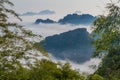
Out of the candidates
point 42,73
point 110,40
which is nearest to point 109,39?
point 110,40

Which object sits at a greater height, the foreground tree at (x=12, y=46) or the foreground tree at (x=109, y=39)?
the foreground tree at (x=109, y=39)

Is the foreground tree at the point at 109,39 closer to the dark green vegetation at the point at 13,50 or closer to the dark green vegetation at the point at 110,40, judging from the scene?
the dark green vegetation at the point at 110,40

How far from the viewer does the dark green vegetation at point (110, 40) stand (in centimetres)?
2534

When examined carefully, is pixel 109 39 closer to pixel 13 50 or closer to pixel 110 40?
pixel 110 40

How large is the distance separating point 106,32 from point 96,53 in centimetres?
263

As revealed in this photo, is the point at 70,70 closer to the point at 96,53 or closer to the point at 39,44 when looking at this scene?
the point at 39,44

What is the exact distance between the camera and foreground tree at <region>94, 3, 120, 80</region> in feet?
83.1

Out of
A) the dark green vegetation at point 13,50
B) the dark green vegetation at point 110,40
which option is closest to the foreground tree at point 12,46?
the dark green vegetation at point 13,50

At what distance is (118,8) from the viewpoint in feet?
82.0

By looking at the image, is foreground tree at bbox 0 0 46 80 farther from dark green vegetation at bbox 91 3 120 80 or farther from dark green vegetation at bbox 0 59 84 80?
dark green vegetation at bbox 91 3 120 80

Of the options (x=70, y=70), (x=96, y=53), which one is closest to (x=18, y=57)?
(x=70, y=70)

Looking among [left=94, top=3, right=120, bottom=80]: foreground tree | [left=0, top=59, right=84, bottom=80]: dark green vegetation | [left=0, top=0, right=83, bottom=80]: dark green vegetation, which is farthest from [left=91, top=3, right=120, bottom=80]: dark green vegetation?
[left=0, top=0, right=83, bottom=80]: dark green vegetation

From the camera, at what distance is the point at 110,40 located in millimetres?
26297

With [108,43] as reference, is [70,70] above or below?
below
